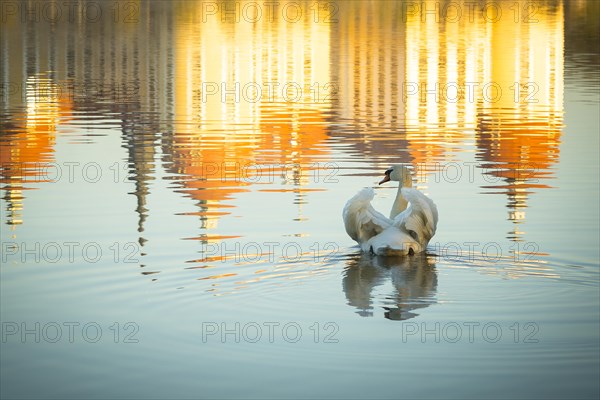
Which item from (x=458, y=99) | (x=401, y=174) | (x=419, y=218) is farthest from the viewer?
(x=458, y=99)

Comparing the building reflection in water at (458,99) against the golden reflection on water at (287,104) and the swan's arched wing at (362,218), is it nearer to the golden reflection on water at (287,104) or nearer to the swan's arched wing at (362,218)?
the golden reflection on water at (287,104)

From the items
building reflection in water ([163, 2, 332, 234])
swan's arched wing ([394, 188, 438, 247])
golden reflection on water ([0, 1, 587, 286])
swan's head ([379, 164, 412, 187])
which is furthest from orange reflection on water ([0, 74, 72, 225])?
swan's arched wing ([394, 188, 438, 247])

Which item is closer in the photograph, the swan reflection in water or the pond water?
the pond water

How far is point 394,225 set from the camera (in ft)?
40.0

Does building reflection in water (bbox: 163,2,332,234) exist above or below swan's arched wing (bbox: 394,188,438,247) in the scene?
above

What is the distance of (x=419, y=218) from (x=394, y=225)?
326 mm

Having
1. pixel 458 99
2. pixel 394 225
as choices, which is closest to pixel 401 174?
pixel 394 225

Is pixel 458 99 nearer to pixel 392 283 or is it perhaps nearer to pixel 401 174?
pixel 401 174

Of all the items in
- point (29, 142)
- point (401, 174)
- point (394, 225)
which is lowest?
point (394, 225)

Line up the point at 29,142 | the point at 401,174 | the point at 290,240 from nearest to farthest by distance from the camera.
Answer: the point at 290,240, the point at 401,174, the point at 29,142

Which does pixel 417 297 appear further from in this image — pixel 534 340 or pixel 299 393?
pixel 299 393

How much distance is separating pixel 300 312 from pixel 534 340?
71.6 inches

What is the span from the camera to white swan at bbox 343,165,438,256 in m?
11.9

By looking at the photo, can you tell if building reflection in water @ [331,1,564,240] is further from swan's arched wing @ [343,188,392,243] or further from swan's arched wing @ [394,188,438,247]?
swan's arched wing @ [343,188,392,243]
